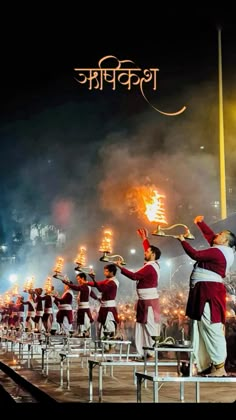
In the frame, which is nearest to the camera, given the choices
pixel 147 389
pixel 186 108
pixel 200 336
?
pixel 200 336

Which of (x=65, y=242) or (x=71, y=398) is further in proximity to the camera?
(x=65, y=242)

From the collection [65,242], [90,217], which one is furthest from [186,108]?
[65,242]

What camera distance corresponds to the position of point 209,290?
637 centimetres

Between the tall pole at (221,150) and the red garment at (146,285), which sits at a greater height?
the tall pole at (221,150)

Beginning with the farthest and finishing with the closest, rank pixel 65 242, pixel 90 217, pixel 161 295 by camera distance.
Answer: pixel 65 242
pixel 90 217
pixel 161 295

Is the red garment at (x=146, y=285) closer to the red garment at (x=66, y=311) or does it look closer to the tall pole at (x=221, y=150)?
the red garment at (x=66, y=311)

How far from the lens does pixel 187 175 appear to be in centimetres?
2019

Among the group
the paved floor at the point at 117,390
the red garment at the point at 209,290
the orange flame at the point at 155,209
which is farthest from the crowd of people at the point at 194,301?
the paved floor at the point at 117,390

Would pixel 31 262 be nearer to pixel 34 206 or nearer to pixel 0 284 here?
pixel 34 206

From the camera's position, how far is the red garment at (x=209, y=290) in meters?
6.33

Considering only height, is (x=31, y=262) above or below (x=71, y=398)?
above

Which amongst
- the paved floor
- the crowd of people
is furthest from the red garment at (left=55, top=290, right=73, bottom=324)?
the paved floor

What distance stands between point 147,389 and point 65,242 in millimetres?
21750

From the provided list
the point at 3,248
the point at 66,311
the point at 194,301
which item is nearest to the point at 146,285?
the point at 194,301
